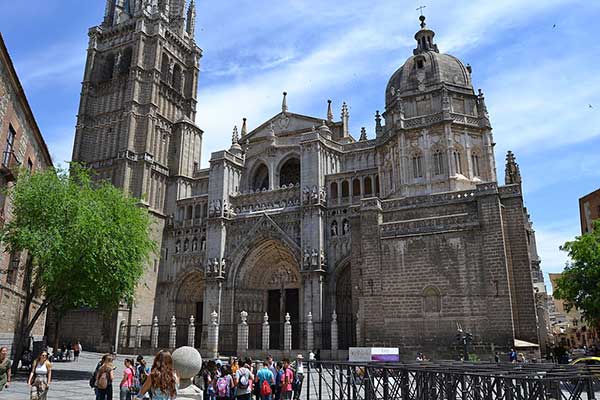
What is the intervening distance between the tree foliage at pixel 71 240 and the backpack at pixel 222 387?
939 cm

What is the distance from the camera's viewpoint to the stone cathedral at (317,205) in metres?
23.3

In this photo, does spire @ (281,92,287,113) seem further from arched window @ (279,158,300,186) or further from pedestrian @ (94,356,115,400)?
pedestrian @ (94,356,115,400)

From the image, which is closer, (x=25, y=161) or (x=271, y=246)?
(x=25, y=161)

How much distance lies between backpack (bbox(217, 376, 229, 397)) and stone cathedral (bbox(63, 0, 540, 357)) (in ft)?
46.5

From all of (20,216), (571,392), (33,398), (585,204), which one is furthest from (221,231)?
(585,204)

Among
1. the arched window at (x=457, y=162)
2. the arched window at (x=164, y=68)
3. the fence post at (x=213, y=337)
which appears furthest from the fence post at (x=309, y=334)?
the arched window at (x=164, y=68)

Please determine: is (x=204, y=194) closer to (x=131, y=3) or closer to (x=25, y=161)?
(x=25, y=161)

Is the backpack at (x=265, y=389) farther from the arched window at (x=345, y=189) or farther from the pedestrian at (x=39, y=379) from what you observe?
the arched window at (x=345, y=189)

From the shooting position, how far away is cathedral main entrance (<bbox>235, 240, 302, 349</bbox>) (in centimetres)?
3475

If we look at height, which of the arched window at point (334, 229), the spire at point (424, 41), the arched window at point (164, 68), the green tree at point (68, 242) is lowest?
the green tree at point (68, 242)

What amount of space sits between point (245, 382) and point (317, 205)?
22595 millimetres

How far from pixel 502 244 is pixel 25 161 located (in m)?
21.6

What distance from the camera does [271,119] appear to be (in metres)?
41.4

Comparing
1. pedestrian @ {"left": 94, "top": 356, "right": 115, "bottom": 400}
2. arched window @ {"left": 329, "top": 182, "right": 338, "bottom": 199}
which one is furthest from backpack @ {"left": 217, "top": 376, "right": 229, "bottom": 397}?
arched window @ {"left": 329, "top": 182, "right": 338, "bottom": 199}
